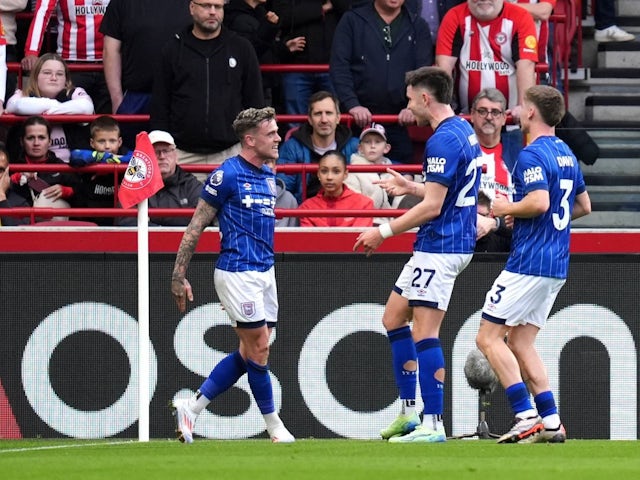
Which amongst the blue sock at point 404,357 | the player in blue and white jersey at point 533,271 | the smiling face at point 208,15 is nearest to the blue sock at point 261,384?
the blue sock at point 404,357

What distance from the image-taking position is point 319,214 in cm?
1314

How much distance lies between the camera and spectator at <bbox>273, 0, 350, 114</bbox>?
15344 mm

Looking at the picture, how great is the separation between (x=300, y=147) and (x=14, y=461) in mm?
5528

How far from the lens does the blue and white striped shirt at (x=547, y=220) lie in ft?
33.4

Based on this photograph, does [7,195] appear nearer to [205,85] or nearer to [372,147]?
[205,85]

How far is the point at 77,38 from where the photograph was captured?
15734mm

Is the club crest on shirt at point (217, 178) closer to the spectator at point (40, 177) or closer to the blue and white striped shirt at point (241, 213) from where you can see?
the blue and white striped shirt at point (241, 213)

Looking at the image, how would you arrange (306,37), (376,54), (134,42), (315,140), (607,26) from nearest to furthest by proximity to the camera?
1. (315,140)
2. (376,54)
3. (134,42)
4. (306,37)
5. (607,26)

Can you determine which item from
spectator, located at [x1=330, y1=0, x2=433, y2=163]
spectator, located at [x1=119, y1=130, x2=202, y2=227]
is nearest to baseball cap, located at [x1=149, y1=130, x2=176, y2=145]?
spectator, located at [x1=119, y1=130, x2=202, y2=227]

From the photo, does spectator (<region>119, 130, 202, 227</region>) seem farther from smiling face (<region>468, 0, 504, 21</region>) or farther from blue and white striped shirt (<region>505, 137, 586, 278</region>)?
blue and white striped shirt (<region>505, 137, 586, 278</region>)

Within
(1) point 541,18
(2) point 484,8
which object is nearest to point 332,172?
(2) point 484,8

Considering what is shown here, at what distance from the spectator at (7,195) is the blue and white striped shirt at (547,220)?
5028 mm

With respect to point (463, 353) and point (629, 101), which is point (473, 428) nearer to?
point (463, 353)

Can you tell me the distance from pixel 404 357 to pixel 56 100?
5335 millimetres
